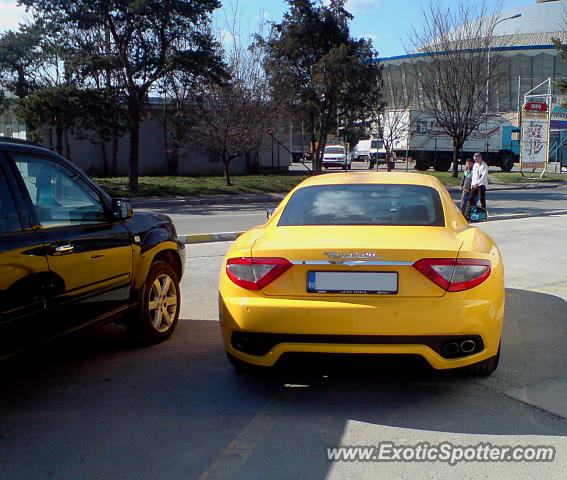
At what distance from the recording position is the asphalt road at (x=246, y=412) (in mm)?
3168

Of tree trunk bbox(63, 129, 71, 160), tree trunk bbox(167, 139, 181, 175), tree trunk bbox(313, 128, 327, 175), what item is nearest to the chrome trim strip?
tree trunk bbox(313, 128, 327, 175)

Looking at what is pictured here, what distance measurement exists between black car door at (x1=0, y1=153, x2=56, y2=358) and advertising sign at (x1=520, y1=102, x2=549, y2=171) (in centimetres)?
3367

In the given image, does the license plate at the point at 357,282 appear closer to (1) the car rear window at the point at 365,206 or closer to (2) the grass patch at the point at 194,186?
(1) the car rear window at the point at 365,206

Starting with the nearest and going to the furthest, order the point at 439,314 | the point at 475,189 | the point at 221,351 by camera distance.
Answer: the point at 439,314, the point at 221,351, the point at 475,189

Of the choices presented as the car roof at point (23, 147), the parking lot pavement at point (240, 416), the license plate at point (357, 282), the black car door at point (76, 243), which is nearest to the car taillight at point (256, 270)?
the license plate at point (357, 282)

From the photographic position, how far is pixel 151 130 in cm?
3431

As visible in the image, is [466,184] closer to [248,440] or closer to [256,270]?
[256,270]

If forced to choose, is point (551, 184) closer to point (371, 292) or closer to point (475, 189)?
point (475, 189)

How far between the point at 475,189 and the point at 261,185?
13.1 meters

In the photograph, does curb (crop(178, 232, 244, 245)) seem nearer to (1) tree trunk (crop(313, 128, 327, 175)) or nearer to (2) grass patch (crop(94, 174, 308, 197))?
(2) grass patch (crop(94, 174, 308, 197))

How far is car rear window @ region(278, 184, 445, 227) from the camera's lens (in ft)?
14.8

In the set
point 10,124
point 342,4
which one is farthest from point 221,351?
point 10,124

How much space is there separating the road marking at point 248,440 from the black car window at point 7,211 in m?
1.74

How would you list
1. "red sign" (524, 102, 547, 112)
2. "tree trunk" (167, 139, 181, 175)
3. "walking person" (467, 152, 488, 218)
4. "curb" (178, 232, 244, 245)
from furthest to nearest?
1. "tree trunk" (167, 139, 181, 175)
2. "red sign" (524, 102, 547, 112)
3. "walking person" (467, 152, 488, 218)
4. "curb" (178, 232, 244, 245)
